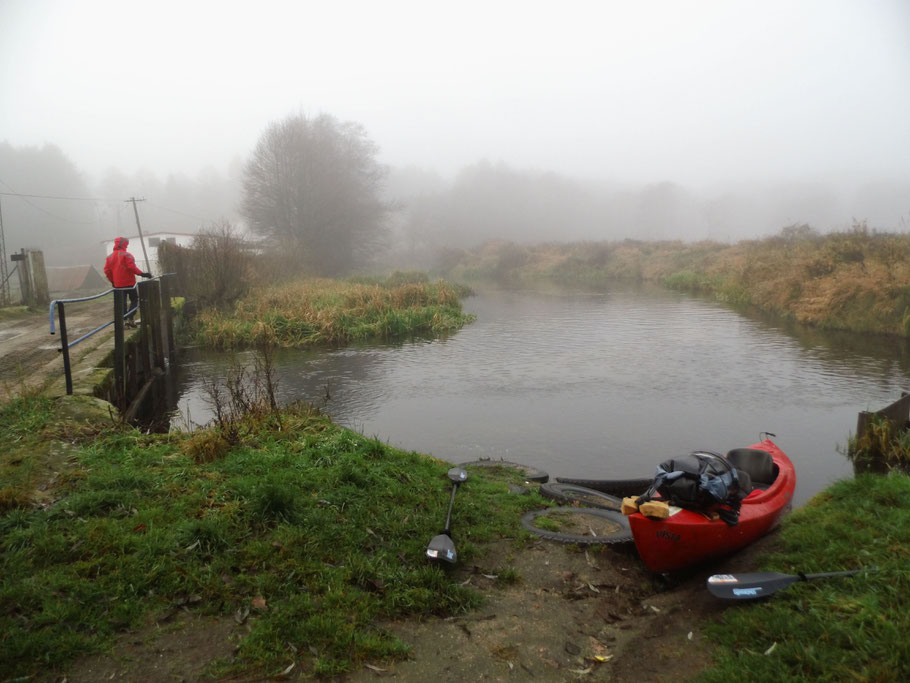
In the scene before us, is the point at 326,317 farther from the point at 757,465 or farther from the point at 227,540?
the point at 227,540

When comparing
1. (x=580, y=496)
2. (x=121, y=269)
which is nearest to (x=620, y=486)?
(x=580, y=496)

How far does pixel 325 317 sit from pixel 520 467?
1190 centimetres

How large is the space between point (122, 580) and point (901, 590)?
5033mm

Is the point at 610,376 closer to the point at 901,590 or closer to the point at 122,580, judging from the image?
the point at 901,590

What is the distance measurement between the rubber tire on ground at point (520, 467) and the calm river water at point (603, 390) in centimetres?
36

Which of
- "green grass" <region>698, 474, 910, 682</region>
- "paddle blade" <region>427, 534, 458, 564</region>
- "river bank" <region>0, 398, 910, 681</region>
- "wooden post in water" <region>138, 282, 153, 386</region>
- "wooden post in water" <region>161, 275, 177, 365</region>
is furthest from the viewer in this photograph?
"wooden post in water" <region>161, 275, 177, 365</region>

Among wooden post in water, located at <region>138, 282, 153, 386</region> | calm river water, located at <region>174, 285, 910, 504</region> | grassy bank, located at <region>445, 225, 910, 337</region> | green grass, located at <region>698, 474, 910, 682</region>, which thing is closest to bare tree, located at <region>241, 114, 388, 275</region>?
grassy bank, located at <region>445, 225, 910, 337</region>

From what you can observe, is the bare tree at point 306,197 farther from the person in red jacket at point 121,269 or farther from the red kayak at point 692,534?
the red kayak at point 692,534

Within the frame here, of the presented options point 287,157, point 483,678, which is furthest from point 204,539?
point 287,157

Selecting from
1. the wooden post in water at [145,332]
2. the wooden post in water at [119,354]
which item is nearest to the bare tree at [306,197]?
the wooden post in water at [145,332]

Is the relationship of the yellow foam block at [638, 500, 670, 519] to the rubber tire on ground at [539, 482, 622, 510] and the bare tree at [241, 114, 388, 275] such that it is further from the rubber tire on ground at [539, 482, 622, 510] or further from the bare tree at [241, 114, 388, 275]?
the bare tree at [241, 114, 388, 275]

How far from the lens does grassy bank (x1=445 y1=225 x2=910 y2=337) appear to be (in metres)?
18.0

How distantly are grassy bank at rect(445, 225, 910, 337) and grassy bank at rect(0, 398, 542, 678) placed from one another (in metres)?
16.7

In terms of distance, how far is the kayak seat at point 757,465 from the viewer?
6586 millimetres
